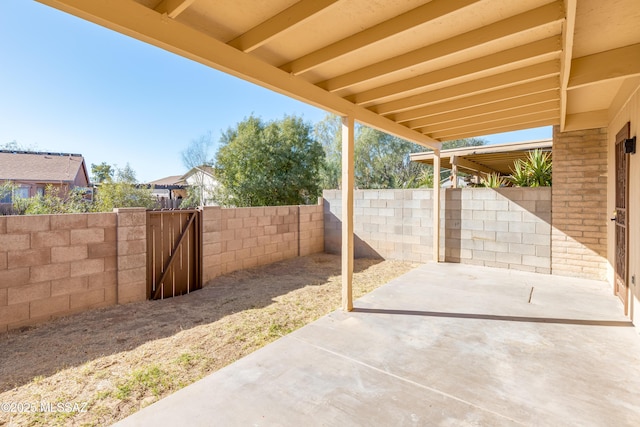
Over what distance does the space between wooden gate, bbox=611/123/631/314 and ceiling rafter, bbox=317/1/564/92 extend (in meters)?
2.05

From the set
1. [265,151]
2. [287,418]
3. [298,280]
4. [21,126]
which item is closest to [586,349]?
[287,418]

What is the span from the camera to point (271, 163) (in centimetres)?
1311

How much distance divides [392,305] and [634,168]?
280cm

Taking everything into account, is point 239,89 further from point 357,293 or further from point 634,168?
point 634,168

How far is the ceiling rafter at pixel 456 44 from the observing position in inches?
79.0

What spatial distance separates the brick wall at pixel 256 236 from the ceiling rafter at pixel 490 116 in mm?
3440

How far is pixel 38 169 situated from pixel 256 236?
17.9 metres

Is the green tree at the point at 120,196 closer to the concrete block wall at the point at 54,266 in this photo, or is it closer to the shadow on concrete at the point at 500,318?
the concrete block wall at the point at 54,266

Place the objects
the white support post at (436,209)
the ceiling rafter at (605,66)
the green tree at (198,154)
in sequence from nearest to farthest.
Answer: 1. the ceiling rafter at (605,66)
2. the white support post at (436,209)
3. the green tree at (198,154)

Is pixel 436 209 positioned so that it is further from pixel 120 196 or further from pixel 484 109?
pixel 120 196

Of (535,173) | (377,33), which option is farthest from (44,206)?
(535,173)

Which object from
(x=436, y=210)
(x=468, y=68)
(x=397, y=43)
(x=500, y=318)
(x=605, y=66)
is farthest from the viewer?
(x=436, y=210)

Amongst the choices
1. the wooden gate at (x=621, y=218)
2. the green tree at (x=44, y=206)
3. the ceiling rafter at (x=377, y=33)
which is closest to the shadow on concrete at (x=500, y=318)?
the wooden gate at (x=621, y=218)

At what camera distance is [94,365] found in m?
2.53
